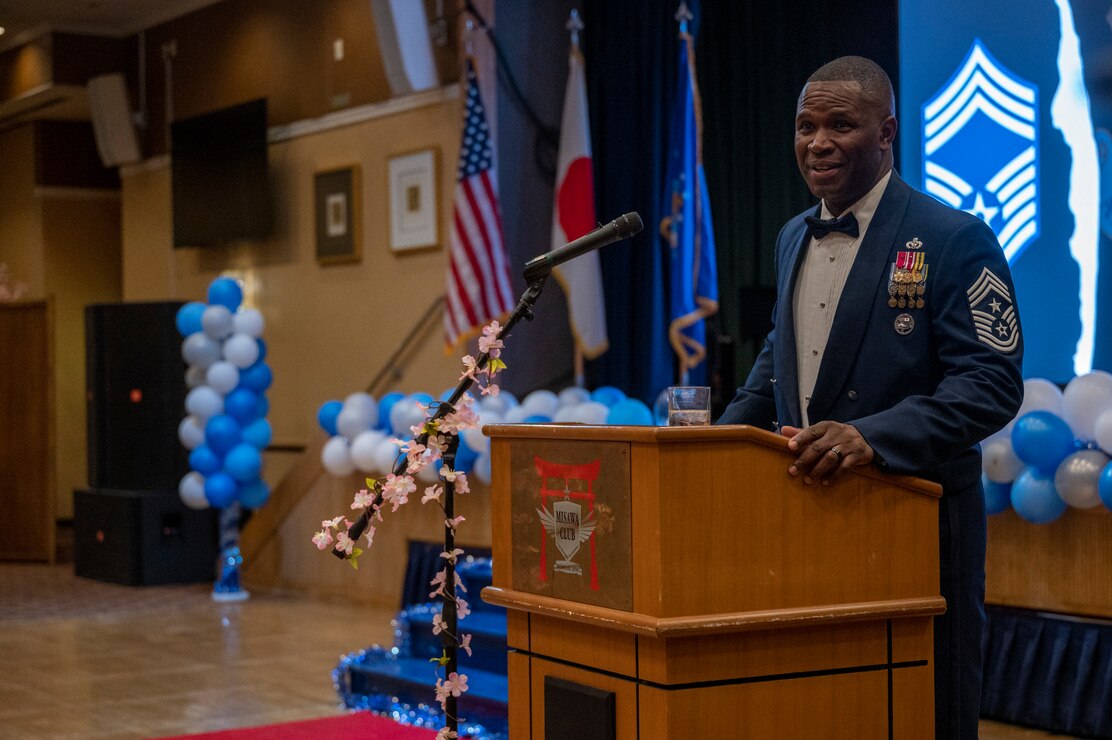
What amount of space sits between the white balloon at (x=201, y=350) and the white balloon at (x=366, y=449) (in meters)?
1.47

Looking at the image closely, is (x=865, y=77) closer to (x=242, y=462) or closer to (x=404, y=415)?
(x=404, y=415)

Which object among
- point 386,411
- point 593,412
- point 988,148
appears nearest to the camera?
point 988,148

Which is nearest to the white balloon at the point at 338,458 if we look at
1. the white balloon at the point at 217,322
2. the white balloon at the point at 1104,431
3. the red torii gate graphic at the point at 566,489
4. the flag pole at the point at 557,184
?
the white balloon at the point at 217,322

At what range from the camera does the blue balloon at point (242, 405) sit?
8664mm

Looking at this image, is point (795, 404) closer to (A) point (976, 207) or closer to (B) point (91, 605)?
(A) point (976, 207)

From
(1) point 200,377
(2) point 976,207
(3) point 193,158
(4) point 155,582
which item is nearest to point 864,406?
(2) point 976,207

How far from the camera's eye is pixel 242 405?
8664mm

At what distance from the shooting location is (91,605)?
8594 millimetres

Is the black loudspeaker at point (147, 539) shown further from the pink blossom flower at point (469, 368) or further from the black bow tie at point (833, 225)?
the black bow tie at point (833, 225)

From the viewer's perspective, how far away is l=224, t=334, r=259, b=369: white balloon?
28.2 ft

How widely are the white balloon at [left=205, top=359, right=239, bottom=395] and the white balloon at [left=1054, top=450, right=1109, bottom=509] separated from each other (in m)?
5.33

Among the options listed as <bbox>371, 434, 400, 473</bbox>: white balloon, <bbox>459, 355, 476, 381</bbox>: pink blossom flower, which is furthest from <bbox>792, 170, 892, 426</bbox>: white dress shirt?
<bbox>371, 434, 400, 473</bbox>: white balloon

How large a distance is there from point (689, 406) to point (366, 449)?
5.56 meters

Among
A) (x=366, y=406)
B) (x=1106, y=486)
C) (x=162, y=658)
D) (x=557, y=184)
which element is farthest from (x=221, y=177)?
(x=1106, y=486)
